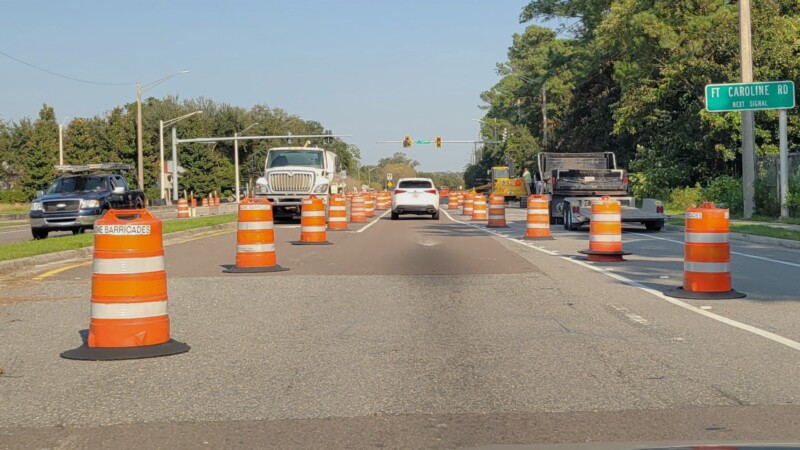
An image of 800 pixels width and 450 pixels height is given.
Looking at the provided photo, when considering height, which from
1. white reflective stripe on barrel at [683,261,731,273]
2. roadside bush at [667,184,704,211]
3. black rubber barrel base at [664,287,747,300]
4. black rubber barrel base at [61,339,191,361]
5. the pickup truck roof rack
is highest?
the pickup truck roof rack

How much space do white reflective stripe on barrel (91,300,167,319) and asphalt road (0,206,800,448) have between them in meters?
0.48

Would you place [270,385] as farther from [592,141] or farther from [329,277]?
[592,141]

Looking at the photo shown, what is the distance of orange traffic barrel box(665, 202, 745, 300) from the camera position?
11484 mm

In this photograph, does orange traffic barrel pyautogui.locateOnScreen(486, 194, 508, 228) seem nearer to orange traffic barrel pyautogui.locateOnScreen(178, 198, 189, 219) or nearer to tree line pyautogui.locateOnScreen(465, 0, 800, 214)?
tree line pyautogui.locateOnScreen(465, 0, 800, 214)

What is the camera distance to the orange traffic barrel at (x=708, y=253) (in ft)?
37.7

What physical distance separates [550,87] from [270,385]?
6733 cm

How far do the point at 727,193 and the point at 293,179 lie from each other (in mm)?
16251

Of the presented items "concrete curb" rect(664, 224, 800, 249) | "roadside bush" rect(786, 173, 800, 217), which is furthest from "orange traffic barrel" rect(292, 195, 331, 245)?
"roadside bush" rect(786, 173, 800, 217)

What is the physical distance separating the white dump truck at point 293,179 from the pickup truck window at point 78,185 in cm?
740

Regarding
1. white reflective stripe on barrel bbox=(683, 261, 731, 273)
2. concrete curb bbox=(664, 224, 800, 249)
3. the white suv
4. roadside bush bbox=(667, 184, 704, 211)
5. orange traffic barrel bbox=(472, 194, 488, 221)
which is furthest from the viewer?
orange traffic barrel bbox=(472, 194, 488, 221)

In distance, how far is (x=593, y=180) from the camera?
2911 centimetres

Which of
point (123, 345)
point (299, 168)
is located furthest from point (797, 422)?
point (299, 168)

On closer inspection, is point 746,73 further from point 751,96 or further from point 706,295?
point 706,295

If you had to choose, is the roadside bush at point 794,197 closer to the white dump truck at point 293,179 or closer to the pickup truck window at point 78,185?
the white dump truck at point 293,179
